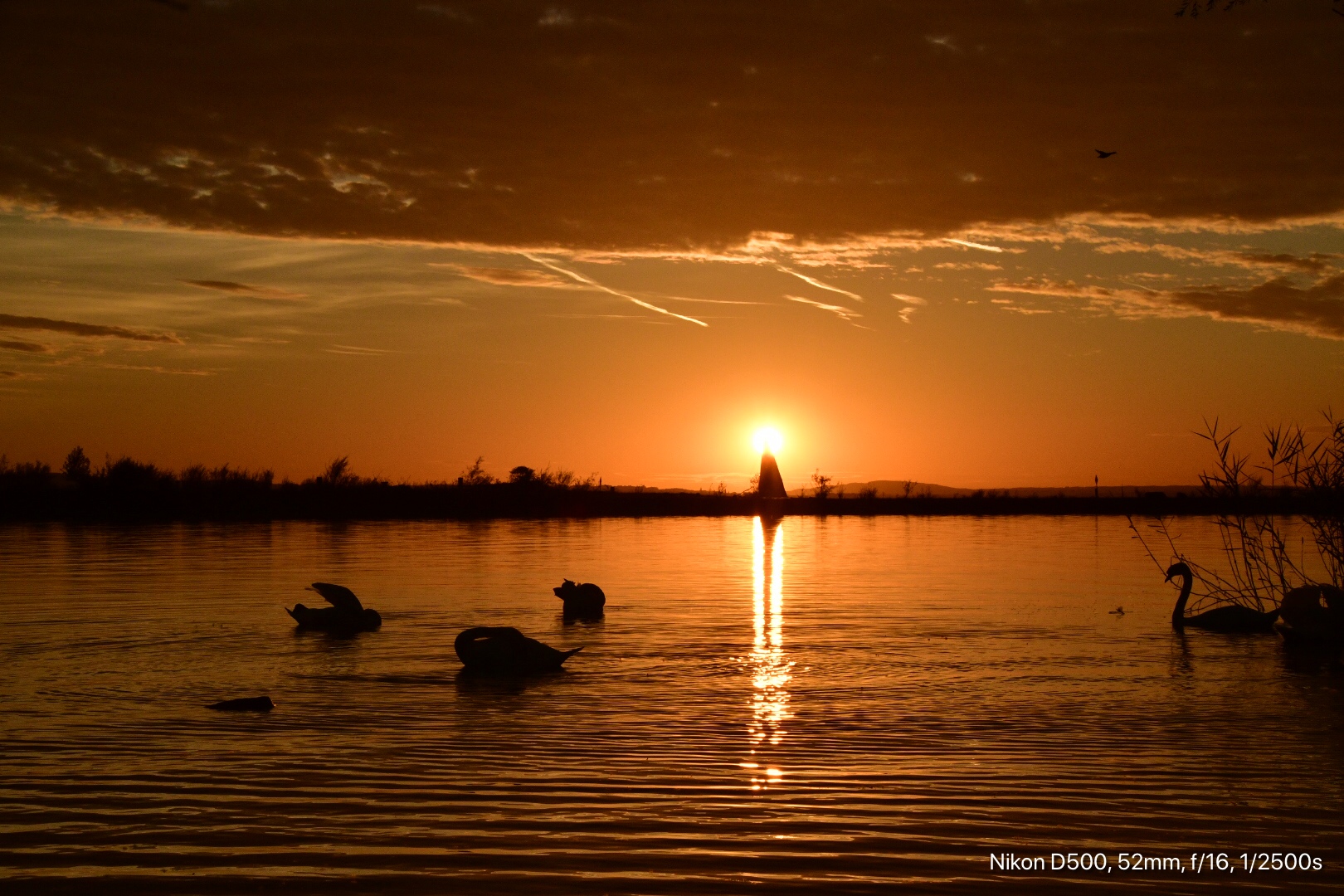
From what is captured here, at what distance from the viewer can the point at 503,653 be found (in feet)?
39.8

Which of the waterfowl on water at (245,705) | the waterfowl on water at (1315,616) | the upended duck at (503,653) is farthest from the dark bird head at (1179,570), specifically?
the waterfowl on water at (245,705)

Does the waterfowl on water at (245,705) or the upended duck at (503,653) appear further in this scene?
the upended duck at (503,653)

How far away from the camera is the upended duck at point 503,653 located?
39.9 ft

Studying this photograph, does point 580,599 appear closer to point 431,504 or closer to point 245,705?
point 245,705

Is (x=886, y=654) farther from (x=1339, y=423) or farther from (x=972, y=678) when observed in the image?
(x=1339, y=423)

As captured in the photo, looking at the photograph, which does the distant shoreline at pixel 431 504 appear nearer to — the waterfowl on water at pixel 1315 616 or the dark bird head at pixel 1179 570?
the dark bird head at pixel 1179 570

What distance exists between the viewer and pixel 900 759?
804 centimetres

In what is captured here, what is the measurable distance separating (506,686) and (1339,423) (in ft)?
36.7

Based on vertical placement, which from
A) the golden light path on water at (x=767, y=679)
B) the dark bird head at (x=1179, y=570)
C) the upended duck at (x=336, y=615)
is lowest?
the golden light path on water at (x=767, y=679)

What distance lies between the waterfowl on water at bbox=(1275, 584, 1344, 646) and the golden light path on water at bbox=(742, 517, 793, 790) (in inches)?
254

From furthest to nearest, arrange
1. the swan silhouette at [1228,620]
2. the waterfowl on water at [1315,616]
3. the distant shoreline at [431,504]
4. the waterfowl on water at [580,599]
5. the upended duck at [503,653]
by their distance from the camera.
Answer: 1. the distant shoreline at [431,504]
2. the waterfowl on water at [580,599]
3. the swan silhouette at [1228,620]
4. the waterfowl on water at [1315,616]
5. the upended duck at [503,653]

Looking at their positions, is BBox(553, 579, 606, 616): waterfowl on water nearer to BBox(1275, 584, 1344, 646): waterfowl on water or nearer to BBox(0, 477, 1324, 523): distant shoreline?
BBox(1275, 584, 1344, 646): waterfowl on water

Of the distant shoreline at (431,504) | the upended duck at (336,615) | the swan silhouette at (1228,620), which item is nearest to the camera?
the upended duck at (336,615)

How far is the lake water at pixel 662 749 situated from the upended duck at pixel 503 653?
13.9 inches
